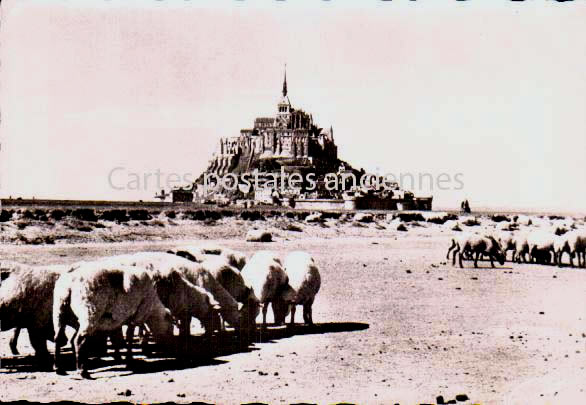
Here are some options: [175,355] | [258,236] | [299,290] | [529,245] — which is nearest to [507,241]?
[529,245]

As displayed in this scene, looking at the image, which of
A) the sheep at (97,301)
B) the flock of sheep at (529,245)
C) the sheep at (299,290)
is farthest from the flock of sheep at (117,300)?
the flock of sheep at (529,245)

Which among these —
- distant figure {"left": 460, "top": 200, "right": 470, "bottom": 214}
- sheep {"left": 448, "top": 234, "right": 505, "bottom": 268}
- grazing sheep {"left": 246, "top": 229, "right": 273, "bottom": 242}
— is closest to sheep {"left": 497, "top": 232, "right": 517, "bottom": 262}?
sheep {"left": 448, "top": 234, "right": 505, "bottom": 268}

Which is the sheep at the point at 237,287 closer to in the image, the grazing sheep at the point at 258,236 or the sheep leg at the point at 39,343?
the sheep leg at the point at 39,343

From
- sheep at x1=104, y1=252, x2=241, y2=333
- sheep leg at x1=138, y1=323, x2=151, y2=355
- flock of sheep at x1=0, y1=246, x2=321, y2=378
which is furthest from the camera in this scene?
sheep at x1=104, y1=252, x2=241, y2=333

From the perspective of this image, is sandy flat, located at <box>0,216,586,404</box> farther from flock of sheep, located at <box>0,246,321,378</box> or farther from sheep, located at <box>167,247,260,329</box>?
sheep, located at <box>167,247,260,329</box>

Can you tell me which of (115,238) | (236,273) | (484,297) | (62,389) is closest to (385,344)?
(236,273)

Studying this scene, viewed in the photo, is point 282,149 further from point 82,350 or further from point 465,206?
point 82,350

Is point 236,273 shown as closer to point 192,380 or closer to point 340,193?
point 192,380
